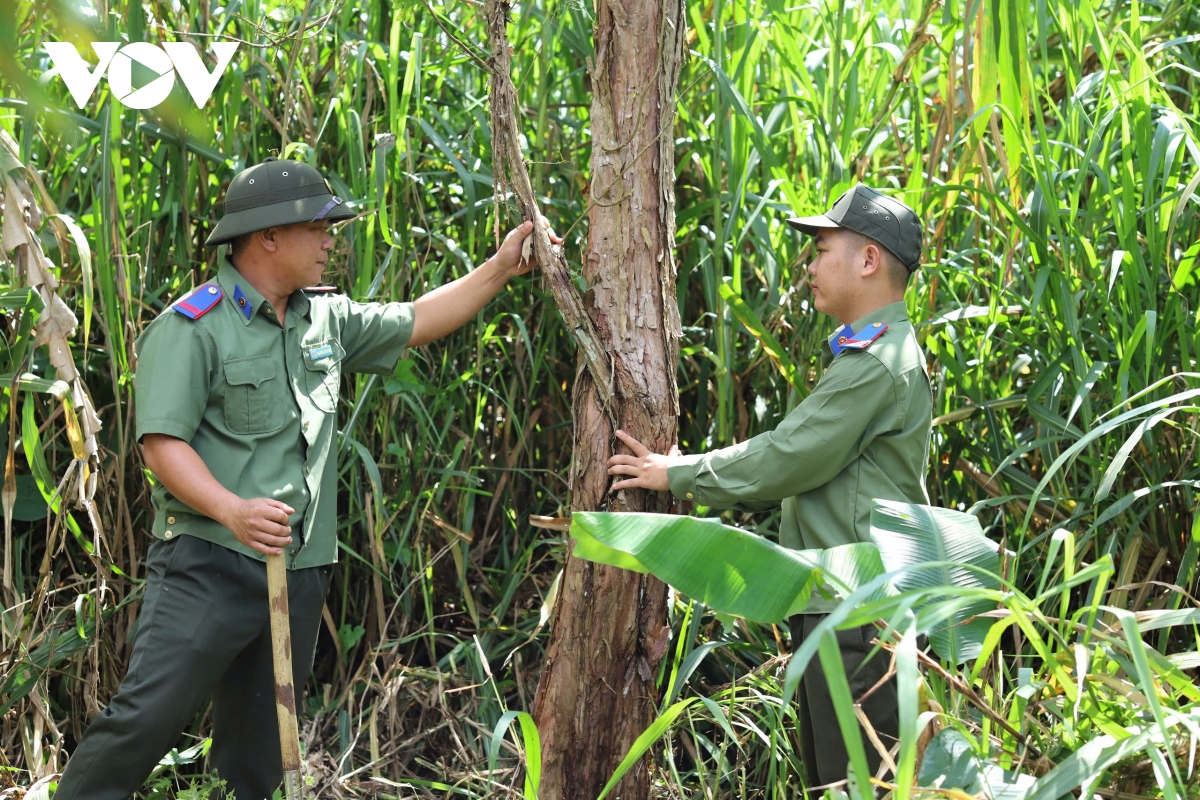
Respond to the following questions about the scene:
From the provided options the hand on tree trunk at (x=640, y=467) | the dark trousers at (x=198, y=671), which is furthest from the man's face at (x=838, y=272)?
the dark trousers at (x=198, y=671)

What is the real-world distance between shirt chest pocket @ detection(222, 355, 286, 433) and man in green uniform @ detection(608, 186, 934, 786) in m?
0.77

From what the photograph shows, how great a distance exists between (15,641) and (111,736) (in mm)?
602

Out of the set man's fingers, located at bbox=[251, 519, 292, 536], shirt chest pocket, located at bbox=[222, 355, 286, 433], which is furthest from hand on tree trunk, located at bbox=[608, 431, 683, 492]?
shirt chest pocket, located at bbox=[222, 355, 286, 433]

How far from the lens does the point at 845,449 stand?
80.4 inches

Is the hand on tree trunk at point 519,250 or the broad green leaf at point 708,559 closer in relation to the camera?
the broad green leaf at point 708,559

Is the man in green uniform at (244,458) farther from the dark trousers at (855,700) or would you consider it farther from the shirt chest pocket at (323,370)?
the dark trousers at (855,700)

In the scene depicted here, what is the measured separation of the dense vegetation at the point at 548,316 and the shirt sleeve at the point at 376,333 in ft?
0.44

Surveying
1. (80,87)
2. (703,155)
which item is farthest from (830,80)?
(80,87)

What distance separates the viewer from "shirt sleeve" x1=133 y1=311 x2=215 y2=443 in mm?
2207

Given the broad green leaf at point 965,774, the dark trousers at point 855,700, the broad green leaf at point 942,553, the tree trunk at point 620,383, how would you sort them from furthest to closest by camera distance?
1. the tree trunk at point 620,383
2. the dark trousers at point 855,700
3. the broad green leaf at point 942,553
4. the broad green leaf at point 965,774

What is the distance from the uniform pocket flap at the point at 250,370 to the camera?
7.61ft

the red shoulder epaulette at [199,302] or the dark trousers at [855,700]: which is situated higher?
the red shoulder epaulette at [199,302]

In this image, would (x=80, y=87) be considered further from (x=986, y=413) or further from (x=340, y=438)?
(x=986, y=413)

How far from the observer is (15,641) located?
262 centimetres
